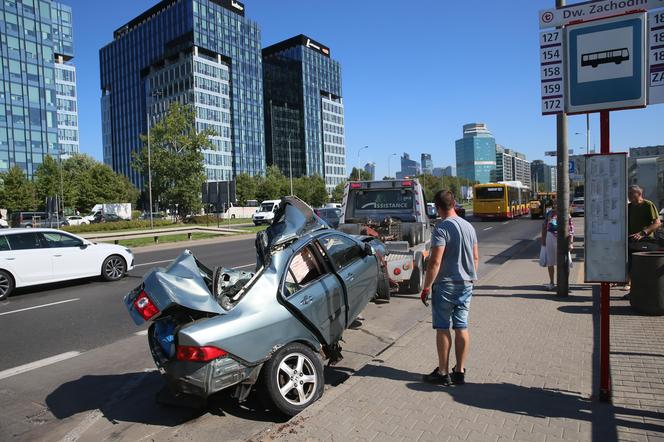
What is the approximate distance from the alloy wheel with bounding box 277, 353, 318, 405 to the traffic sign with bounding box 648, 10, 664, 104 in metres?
4.17

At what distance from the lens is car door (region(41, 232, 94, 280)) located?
38.0 feet

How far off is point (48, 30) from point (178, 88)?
25498 millimetres

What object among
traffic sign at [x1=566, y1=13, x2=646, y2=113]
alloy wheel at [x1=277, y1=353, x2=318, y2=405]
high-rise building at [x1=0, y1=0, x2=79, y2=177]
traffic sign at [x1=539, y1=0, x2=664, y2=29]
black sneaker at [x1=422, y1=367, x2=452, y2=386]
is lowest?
black sneaker at [x1=422, y1=367, x2=452, y2=386]

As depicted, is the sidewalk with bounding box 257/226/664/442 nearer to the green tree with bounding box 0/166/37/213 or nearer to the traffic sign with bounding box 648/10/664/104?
the traffic sign with bounding box 648/10/664/104

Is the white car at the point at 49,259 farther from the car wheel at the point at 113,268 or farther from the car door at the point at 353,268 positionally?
the car door at the point at 353,268

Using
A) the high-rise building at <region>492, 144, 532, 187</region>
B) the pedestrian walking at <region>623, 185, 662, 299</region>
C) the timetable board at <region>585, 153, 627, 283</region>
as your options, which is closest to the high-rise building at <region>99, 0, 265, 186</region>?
the high-rise building at <region>492, 144, 532, 187</region>

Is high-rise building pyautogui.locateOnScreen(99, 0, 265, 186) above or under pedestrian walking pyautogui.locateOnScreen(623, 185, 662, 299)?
above

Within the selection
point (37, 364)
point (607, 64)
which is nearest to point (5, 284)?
point (37, 364)

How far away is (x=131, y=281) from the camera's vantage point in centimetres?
1244

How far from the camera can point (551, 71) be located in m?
7.30

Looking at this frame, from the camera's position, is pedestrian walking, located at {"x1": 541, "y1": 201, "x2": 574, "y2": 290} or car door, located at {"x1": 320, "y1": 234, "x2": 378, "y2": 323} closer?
car door, located at {"x1": 320, "y1": 234, "x2": 378, "y2": 323}

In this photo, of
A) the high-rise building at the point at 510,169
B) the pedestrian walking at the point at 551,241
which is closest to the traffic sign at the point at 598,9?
the pedestrian walking at the point at 551,241

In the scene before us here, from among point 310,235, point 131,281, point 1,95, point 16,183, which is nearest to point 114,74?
point 1,95

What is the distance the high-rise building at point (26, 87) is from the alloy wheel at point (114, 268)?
69274mm
